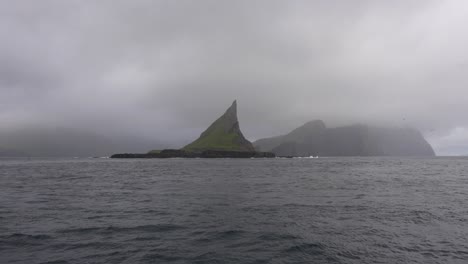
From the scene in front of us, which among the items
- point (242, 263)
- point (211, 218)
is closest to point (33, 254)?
point (242, 263)

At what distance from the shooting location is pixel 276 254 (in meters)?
16.5

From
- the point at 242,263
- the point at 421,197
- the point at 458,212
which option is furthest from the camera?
the point at 421,197

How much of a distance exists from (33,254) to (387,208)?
27392mm

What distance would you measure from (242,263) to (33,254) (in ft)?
34.1

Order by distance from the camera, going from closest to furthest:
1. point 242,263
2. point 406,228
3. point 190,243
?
1. point 242,263
2. point 190,243
3. point 406,228

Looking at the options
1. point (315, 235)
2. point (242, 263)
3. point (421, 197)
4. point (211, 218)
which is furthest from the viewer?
point (421, 197)

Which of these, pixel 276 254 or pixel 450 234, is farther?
pixel 450 234

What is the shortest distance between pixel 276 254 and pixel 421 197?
91.0 ft

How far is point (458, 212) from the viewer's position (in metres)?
27.9

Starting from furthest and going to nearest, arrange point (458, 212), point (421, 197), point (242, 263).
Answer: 1. point (421, 197)
2. point (458, 212)
3. point (242, 263)

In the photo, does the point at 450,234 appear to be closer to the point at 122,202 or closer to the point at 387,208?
the point at 387,208

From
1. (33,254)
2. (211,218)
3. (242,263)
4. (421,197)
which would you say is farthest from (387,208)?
(33,254)

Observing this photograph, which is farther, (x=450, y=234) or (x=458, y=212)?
(x=458, y=212)

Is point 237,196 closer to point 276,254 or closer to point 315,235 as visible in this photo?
point 315,235
